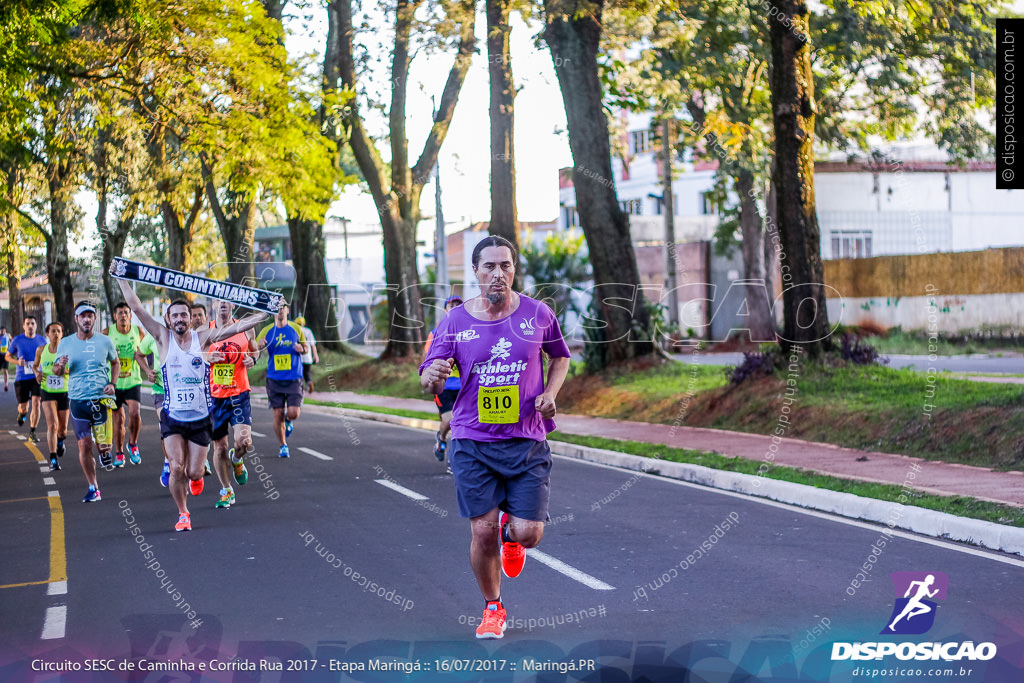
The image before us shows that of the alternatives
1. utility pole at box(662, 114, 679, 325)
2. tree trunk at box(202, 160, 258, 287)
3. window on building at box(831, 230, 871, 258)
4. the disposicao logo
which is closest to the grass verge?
the disposicao logo

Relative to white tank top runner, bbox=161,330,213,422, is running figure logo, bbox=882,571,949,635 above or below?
below

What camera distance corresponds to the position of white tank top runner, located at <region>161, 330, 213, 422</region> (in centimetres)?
984

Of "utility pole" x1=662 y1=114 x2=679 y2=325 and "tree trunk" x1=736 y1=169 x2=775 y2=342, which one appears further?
"tree trunk" x1=736 y1=169 x2=775 y2=342

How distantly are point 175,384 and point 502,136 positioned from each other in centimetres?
1446

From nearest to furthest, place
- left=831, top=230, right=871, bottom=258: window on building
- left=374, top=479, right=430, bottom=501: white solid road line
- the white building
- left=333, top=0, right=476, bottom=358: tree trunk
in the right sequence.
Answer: left=374, top=479, right=430, bottom=501: white solid road line
left=333, top=0, right=476, bottom=358: tree trunk
left=831, top=230, right=871, bottom=258: window on building
the white building

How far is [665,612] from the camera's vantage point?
6730 millimetres

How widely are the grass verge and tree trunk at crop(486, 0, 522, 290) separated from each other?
7334 millimetres

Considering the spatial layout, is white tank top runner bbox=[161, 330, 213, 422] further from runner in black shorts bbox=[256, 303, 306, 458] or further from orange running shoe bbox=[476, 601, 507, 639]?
runner in black shorts bbox=[256, 303, 306, 458]

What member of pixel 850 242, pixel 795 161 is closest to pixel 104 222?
pixel 850 242

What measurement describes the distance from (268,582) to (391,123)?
23.0 meters

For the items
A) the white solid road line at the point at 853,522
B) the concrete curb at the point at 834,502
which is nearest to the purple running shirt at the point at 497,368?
the white solid road line at the point at 853,522

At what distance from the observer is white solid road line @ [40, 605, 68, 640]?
21.7 ft

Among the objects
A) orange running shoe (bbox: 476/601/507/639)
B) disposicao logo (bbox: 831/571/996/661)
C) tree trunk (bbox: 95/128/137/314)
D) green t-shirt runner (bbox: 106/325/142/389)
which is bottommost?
disposicao logo (bbox: 831/571/996/661)

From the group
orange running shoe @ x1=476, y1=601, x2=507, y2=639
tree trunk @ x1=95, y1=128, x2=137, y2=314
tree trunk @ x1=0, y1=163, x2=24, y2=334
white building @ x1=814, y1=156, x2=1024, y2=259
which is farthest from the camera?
white building @ x1=814, y1=156, x2=1024, y2=259
